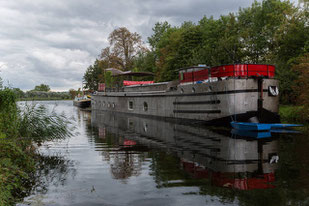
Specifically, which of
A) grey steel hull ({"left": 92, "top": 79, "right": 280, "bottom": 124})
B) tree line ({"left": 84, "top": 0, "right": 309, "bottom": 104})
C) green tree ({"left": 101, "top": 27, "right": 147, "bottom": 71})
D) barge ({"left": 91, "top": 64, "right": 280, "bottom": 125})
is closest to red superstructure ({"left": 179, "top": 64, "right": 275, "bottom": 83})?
barge ({"left": 91, "top": 64, "right": 280, "bottom": 125})

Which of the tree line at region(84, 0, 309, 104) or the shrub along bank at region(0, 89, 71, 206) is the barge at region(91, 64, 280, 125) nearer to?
the tree line at region(84, 0, 309, 104)

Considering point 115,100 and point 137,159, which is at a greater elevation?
→ point 115,100

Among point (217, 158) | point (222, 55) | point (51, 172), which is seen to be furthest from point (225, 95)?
point (222, 55)

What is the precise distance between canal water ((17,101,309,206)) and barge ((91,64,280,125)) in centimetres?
420

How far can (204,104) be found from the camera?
17.5 meters

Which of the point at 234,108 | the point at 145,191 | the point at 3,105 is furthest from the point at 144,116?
the point at 145,191

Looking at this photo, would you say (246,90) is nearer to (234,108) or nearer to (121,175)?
(234,108)

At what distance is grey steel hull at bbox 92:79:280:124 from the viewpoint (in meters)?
15.5

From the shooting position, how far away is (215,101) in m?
16.6

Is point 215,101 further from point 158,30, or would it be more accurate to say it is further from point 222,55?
point 158,30

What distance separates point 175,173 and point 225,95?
9.86 m

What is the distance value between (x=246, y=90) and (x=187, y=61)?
20349 millimetres

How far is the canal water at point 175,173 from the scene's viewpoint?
5230mm

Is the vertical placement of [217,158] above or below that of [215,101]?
below
